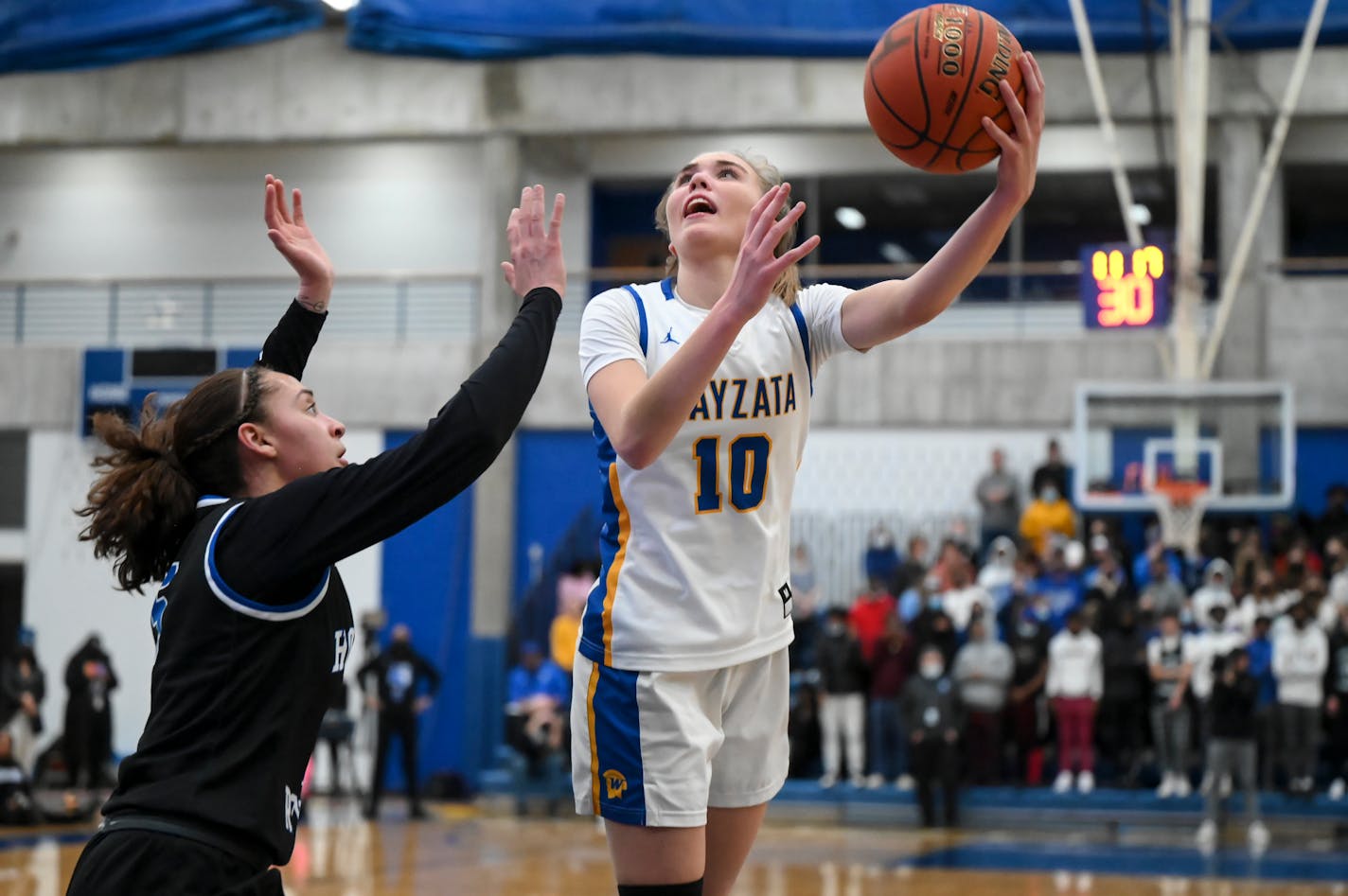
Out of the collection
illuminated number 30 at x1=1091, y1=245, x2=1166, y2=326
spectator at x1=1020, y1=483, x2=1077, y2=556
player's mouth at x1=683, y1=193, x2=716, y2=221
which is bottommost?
spectator at x1=1020, y1=483, x2=1077, y2=556

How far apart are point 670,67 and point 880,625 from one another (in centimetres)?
750

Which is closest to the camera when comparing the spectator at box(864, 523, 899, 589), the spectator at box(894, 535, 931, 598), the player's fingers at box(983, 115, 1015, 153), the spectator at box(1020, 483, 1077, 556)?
the player's fingers at box(983, 115, 1015, 153)

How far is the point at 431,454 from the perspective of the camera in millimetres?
2619

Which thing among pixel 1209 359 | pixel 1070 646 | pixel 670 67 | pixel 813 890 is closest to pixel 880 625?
pixel 1070 646

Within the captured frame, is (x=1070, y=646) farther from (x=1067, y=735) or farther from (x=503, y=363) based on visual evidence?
(x=503, y=363)

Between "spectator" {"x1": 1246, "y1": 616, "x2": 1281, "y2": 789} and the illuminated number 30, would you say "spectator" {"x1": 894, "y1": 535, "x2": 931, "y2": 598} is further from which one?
"spectator" {"x1": 1246, "y1": 616, "x2": 1281, "y2": 789}

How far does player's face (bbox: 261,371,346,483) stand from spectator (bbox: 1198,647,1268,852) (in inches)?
445

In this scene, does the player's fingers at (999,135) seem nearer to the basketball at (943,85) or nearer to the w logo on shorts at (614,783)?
the basketball at (943,85)

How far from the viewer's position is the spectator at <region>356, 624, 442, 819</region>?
16.0 m

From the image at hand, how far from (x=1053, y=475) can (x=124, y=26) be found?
431 inches

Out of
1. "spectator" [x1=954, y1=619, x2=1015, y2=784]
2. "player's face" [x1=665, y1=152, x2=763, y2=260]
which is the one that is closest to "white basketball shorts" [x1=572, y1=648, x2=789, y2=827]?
"player's face" [x1=665, y1=152, x2=763, y2=260]

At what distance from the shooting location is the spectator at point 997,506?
1670cm

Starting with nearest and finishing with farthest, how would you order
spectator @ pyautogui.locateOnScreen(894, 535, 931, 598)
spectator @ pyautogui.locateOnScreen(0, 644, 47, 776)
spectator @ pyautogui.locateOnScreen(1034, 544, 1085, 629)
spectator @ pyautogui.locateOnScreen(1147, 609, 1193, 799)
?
spectator @ pyautogui.locateOnScreen(1147, 609, 1193, 799) < spectator @ pyautogui.locateOnScreen(1034, 544, 1085, 629) < spectator @ pyautogui.locateOnScreen(0, 644, 47, 776) < spectator @ pyautogui.locateOnScreen(894, 535, 931, 598)

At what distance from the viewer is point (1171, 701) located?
44.2 ft
